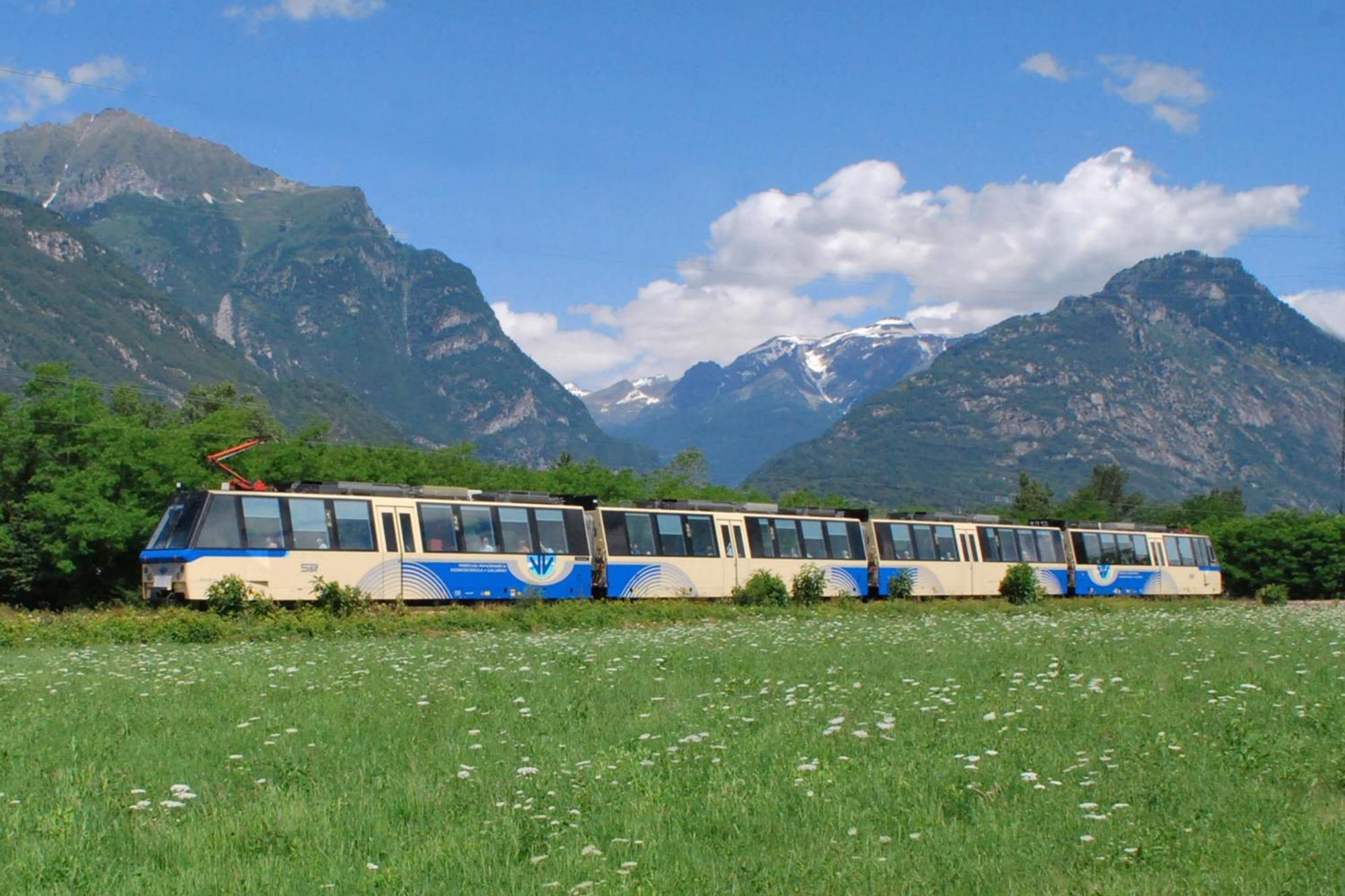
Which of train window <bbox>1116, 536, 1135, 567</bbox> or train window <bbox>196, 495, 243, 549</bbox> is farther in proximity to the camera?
train window <bbox>1116, 536, 1135, 567</bbox>

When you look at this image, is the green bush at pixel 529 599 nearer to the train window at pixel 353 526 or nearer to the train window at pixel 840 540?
the train window at pixel 353 526

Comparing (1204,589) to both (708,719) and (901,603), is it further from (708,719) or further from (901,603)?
(708,719)

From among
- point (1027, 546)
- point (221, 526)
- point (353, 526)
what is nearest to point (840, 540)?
point (1027, 546)

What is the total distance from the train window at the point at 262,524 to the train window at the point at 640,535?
11.5 metres

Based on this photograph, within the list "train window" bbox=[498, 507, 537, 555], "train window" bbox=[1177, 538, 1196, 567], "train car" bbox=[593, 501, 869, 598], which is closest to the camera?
"train window" bbox=[498, 507, 537, 555]

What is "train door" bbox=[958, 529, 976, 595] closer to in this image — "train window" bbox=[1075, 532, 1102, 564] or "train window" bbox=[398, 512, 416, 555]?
"train window" bbox=[1075, 532, 1102, 564]

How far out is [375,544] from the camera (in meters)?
32.6

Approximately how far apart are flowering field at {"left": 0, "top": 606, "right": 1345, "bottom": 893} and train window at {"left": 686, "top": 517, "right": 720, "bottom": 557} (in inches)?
935

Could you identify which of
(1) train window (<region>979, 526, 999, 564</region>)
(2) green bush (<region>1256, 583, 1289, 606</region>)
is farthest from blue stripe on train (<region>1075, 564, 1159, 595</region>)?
(1) train window (<region>979, 526, 999, 564</region>)

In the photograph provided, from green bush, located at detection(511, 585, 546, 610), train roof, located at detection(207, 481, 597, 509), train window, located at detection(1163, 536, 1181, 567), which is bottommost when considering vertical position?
train window, located at detection(1163, 536, 1181, 567)

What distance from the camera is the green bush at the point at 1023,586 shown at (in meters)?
46.4

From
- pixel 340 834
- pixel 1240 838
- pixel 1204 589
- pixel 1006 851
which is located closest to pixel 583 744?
pixel 340 834

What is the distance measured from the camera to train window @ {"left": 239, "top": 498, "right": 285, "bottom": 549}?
30125mm

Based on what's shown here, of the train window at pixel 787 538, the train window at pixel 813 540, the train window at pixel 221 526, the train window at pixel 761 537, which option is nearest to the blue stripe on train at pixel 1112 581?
the train window at pixel 813 540
